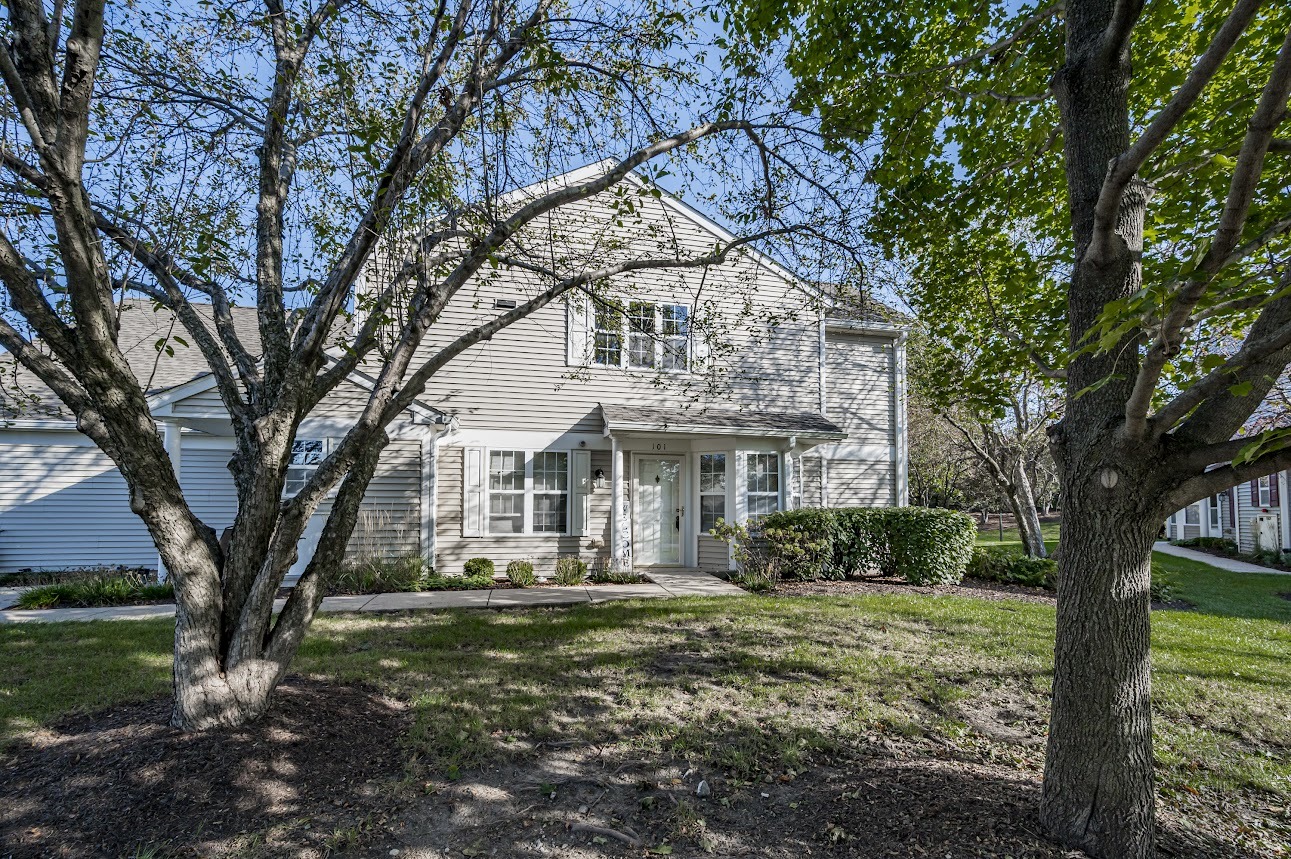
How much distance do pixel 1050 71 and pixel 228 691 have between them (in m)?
7.12

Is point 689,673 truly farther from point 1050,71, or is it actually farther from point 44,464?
point 44,464

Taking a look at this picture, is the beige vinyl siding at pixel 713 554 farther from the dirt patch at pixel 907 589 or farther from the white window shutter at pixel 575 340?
the white window shutter at pixel 575 340

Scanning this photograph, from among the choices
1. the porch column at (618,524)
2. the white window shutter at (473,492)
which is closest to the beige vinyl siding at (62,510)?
the white window shutter at (473,492)

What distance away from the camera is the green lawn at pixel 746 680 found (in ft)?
12.7

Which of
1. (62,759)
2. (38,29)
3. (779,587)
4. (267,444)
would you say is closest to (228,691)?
(62,759)

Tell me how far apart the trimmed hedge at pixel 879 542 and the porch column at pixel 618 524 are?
232 cm

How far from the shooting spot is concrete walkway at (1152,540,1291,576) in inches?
560

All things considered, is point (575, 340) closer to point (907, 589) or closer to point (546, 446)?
point (546, 446)

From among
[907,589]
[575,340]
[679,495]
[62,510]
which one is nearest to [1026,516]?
[907,589]

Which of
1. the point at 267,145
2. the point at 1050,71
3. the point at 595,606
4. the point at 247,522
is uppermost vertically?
the point at 1050,71

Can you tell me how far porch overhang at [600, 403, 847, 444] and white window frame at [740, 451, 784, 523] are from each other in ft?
1.60

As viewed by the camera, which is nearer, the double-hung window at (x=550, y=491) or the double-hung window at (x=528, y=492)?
the double-hung window at (x=528, y=492)

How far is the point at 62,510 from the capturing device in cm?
1040

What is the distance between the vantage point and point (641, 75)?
530cm
